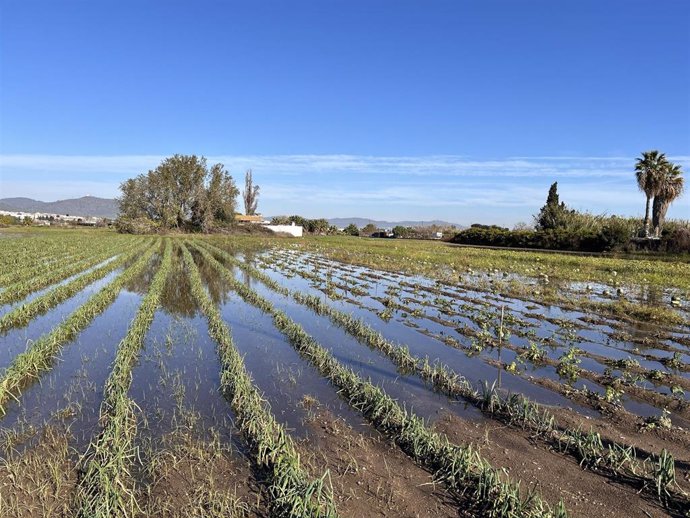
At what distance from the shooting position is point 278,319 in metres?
10.9

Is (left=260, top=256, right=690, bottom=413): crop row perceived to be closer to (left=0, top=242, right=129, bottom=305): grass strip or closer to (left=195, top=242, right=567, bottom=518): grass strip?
(left=195, top=242, right=567, bottom=518): grass strip

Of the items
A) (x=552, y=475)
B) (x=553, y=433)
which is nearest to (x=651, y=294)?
(x=553, y=433)

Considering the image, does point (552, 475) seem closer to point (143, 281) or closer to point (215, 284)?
point (215, 284)

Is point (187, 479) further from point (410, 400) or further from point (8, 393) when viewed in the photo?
point (8, 393)

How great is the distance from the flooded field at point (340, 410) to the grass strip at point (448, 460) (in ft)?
0.07

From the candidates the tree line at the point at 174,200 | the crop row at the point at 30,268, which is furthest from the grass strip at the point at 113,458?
the tree line at the point at 174,200

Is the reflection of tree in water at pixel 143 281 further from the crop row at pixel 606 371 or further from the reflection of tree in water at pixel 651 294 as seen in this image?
the reflection of tree in water at pixel 651 294

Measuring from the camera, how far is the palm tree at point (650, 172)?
129ft

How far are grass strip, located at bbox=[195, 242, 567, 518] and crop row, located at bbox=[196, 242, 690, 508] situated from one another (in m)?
0.99

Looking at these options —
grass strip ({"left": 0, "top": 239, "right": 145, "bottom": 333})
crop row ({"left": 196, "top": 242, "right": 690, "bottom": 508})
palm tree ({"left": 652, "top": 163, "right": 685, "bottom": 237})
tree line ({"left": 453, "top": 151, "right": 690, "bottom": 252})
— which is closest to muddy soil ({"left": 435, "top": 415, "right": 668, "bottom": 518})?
crop row ({"left": 196, "top": 242, "right": 690, "bottom": 508})

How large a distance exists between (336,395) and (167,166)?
2505 inches

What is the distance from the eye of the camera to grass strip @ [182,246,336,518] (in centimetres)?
356

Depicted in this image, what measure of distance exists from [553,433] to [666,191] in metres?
43.4

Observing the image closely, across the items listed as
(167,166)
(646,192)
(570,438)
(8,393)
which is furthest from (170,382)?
(167,166)
